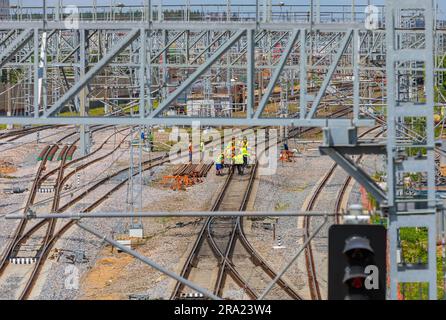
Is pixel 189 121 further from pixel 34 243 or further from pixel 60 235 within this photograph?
pixel 60 235

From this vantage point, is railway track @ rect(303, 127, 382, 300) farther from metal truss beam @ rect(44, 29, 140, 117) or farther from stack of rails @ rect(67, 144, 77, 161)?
stack of rails @ rect(67, 144, 77, 161)

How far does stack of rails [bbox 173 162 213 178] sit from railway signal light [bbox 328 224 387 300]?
15023 mm

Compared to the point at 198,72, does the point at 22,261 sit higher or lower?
lower

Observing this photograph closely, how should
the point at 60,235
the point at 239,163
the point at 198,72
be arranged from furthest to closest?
the point at 239,163 < the point at 60,235 < the point at 198,72

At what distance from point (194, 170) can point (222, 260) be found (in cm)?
929

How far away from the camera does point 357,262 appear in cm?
536

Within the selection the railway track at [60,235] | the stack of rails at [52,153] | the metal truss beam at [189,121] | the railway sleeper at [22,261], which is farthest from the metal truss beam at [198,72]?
the stack of rails at [52,153]

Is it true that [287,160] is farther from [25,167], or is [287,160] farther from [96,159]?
[25,167]

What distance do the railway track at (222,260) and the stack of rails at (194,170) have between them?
13.4ft

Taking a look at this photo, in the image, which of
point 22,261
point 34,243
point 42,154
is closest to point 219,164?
point 42,154

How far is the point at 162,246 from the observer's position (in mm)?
13320
